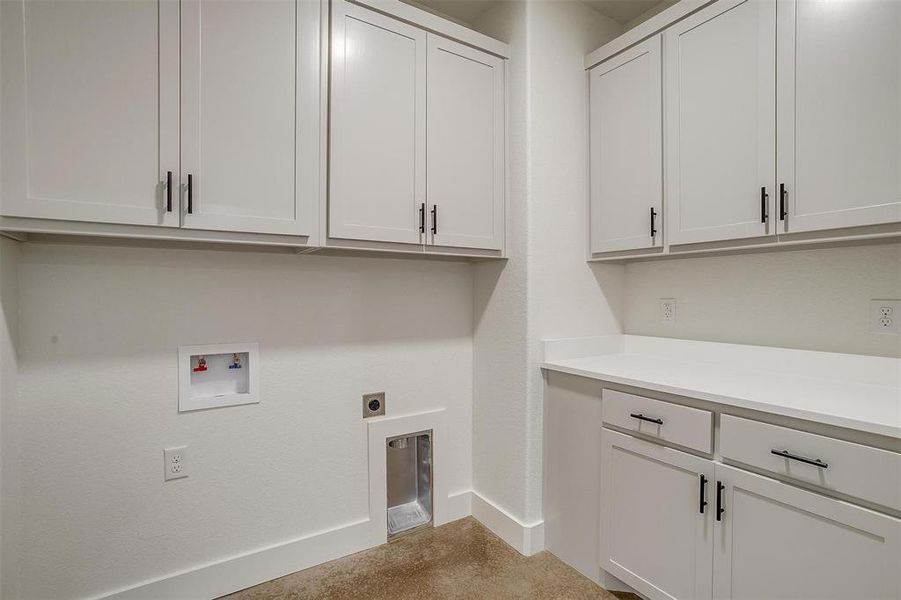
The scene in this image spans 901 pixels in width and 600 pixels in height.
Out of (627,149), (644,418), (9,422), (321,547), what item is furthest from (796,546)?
(9,422)

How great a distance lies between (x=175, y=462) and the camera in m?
1.65

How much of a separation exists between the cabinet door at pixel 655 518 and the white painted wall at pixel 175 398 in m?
0.97

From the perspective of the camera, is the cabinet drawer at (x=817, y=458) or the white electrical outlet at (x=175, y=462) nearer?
the cabinet drawer at (x=817, y=458)

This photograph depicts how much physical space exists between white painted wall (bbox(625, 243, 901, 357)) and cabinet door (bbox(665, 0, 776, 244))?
1.04 ft

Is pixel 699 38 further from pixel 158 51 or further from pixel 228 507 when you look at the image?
pixel 228 507

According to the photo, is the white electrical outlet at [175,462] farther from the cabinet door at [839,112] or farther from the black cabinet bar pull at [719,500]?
the cabinet door at [839,112]

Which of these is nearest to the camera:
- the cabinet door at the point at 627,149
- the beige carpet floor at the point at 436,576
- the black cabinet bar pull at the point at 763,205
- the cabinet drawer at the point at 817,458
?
the cabinet drawer at the point at 817,458

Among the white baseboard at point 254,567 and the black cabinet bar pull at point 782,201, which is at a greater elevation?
the black cabinet bar pull at point 782,201

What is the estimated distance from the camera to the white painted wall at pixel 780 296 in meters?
1.53

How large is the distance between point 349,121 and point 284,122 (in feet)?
0.80

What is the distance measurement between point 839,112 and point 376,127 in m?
1.57

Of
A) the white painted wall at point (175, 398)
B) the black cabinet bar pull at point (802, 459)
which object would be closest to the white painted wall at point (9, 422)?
the white painted wall at point (175, 398)

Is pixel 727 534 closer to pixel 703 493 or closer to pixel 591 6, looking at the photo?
pixel 703 493

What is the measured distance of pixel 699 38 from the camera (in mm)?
1695
